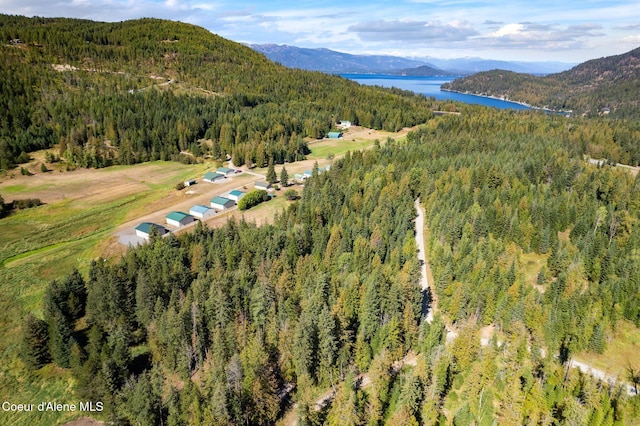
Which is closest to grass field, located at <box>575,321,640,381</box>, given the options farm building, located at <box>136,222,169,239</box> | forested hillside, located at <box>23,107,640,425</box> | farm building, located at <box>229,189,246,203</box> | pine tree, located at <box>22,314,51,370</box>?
forested hillside, located at <box>23,107,640,425</box>

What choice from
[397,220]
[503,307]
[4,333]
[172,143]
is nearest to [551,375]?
[503,307]

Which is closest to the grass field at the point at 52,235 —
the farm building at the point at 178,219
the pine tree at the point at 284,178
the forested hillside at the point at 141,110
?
the farm building at the point at 178,219

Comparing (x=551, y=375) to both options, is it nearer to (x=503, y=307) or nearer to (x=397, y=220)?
(x=503, y=307)

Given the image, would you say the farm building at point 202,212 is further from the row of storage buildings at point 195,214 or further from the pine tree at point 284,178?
the pine tree at point 284,178

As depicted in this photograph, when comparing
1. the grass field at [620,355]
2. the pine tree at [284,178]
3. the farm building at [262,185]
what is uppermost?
the pine tree at [284,178]

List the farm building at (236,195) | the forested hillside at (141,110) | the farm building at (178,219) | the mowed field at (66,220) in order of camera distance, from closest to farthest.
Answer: the mowed field at (66,220) → the farm building at (178,219) → the farm building at (236,195) → the forested hillside at (141,110)

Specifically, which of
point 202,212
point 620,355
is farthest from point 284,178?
point 620,355
